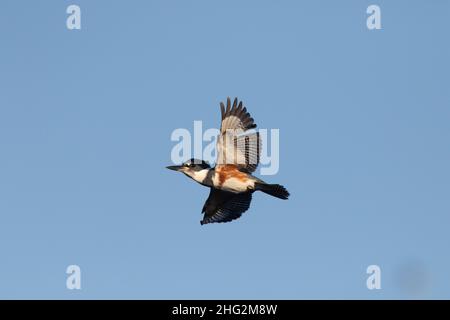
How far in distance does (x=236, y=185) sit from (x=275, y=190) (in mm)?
1162

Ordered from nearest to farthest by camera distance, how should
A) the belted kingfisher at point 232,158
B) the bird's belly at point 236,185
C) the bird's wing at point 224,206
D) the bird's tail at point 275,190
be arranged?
1. the bird's tail at point 275,190
2. the bird's belly at point 236,185
3. the belted kingfisher at point 232,158
4. the bird's wing at point 224,206

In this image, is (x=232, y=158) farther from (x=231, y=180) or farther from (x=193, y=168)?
(x=193, y=168)

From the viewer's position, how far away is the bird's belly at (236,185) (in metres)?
20.1

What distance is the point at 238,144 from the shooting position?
808 inches

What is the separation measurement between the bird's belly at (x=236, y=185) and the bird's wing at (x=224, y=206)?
0.85 m

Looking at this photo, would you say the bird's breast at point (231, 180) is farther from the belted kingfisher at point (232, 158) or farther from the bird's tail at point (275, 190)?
the bird's tail at point (275, 190)

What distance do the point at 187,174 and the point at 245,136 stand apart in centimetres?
152

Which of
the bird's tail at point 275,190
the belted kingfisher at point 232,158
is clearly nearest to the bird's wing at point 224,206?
the belted kingfisher at point 232,158

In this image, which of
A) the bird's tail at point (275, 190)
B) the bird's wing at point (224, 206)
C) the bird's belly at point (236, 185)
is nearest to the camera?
the bird's tail at point (275, 190)

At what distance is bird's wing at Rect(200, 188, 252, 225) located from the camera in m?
21.5

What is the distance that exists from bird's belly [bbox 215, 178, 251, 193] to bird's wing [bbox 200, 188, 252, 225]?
85 centimetres

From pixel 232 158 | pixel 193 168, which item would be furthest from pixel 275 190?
pixel 193 168
